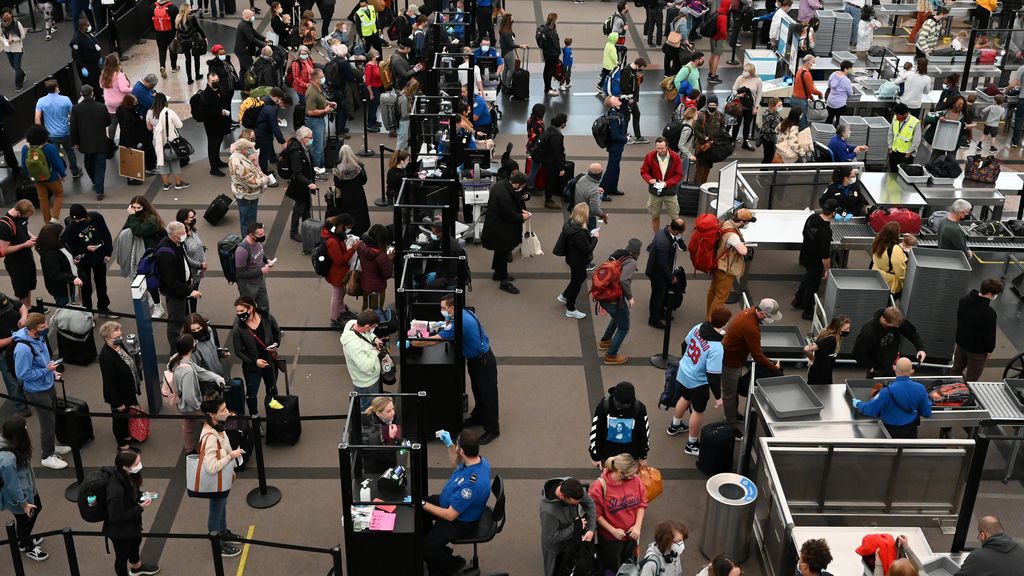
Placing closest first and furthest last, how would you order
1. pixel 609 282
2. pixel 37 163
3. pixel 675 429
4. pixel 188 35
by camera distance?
pixel 675 429 → pixel 609 282 → pixel 37 163 → pixel 188 35

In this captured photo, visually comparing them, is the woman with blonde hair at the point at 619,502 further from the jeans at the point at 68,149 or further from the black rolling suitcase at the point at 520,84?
the black rolling suitcase at the point at 520,84

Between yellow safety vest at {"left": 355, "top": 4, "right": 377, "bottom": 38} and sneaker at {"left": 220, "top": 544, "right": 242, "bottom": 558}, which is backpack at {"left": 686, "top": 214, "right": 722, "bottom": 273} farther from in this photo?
yellow safety vest at {"left": 355, "top": 4, "right": 377, "bottom": 38}

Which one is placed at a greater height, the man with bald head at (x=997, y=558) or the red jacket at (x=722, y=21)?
the red jacket at (x=722, y=21)

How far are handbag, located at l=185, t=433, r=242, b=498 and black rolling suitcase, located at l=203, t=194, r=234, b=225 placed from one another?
7.59 metres

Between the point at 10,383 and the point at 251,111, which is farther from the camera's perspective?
the point at 251,111

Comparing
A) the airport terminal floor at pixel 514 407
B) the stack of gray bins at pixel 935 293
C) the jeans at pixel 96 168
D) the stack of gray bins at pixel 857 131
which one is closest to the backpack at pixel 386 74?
the airport terminal floor at pixel 514 407

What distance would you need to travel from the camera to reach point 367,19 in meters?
22.8

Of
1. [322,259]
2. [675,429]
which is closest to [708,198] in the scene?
[675,429]

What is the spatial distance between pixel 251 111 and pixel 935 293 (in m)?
10.5

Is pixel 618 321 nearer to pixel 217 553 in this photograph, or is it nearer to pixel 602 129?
pixel 602 129

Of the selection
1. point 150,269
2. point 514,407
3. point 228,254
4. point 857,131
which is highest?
point 857,131

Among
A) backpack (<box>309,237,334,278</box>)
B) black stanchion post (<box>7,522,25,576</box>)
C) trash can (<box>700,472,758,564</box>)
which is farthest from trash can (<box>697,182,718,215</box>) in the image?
black stanchion post (<box>7,522,25,576</box>)

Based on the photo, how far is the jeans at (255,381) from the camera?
37.0 feet

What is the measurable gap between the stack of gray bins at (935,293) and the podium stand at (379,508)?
674cm
